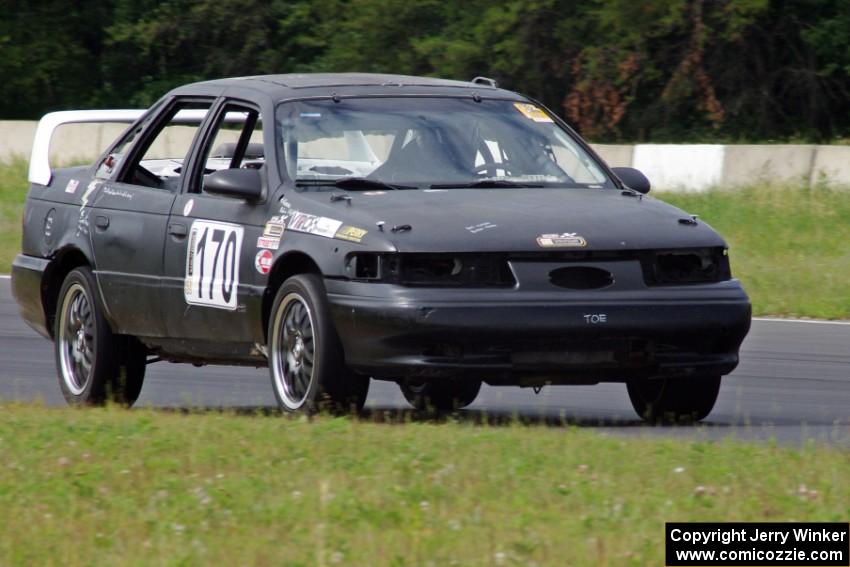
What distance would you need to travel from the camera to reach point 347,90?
8742mm

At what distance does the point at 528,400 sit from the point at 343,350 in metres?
2.23

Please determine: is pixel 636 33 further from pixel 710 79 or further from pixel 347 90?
pixel 347 90

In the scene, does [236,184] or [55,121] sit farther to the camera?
[55,121]

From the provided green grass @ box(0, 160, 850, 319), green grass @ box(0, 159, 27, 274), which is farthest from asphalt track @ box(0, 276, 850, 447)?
green grass @ box(0, 159, 27, 274)

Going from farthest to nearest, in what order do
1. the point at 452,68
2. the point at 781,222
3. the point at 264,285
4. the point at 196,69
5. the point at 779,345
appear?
1. the point at 196,69
2. the point at 452,68
3. the point at 781,222
4. the point at 779,345
5. the point at 264,285

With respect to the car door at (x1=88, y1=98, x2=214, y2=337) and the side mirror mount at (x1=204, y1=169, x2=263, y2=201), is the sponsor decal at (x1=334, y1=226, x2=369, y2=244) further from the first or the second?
the car door at (x1=88, y1=98, x2=214, y2=337)

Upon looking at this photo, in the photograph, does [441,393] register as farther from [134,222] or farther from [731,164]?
[731,164]

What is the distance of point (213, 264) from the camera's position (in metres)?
8.41

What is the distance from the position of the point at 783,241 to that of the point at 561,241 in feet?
33.5

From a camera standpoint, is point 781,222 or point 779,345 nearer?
point 779,345

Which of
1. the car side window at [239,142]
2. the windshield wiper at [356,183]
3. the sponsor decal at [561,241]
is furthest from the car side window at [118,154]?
the sponsor decal at [561,241]

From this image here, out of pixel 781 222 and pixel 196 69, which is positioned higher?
pixel 781 222

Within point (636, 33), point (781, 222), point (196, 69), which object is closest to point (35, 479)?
point (781, 222)

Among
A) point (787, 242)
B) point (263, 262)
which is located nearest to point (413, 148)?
point (263, 262)
